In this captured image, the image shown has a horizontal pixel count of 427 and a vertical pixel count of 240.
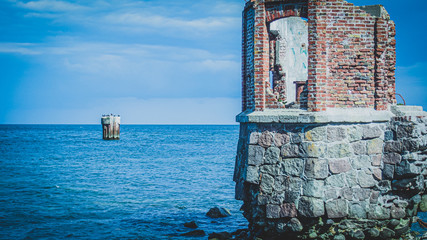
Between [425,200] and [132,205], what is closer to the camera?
[425,200]

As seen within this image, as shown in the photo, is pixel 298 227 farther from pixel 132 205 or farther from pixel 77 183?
pixel 77 183

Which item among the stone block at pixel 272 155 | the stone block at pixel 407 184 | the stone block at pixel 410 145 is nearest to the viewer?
the stone block at pixel 272 155

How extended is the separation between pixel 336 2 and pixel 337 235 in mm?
5173

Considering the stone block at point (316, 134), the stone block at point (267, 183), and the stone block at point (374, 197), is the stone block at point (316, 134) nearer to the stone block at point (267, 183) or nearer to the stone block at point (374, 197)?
the stone block at point (267, 183)

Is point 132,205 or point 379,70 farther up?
point 379,70

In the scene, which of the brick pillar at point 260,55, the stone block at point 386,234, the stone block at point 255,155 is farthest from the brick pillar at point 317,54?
the stone block at point 386,234

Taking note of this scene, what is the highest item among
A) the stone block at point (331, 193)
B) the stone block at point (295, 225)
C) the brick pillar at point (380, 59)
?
the brick pillar at point (380, 59)

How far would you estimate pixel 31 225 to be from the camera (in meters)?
14.0

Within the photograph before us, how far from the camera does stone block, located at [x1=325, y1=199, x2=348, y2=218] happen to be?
28.3 feet

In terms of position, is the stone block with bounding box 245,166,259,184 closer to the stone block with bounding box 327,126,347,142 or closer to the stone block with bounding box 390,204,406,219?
the stone block with bounding box 327,126,347,142

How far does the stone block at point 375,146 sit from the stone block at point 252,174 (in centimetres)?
258

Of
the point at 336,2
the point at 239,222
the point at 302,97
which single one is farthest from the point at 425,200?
the point at 239,222

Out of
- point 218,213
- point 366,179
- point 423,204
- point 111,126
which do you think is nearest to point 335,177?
point 366,179

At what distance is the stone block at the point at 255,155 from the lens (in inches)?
360
